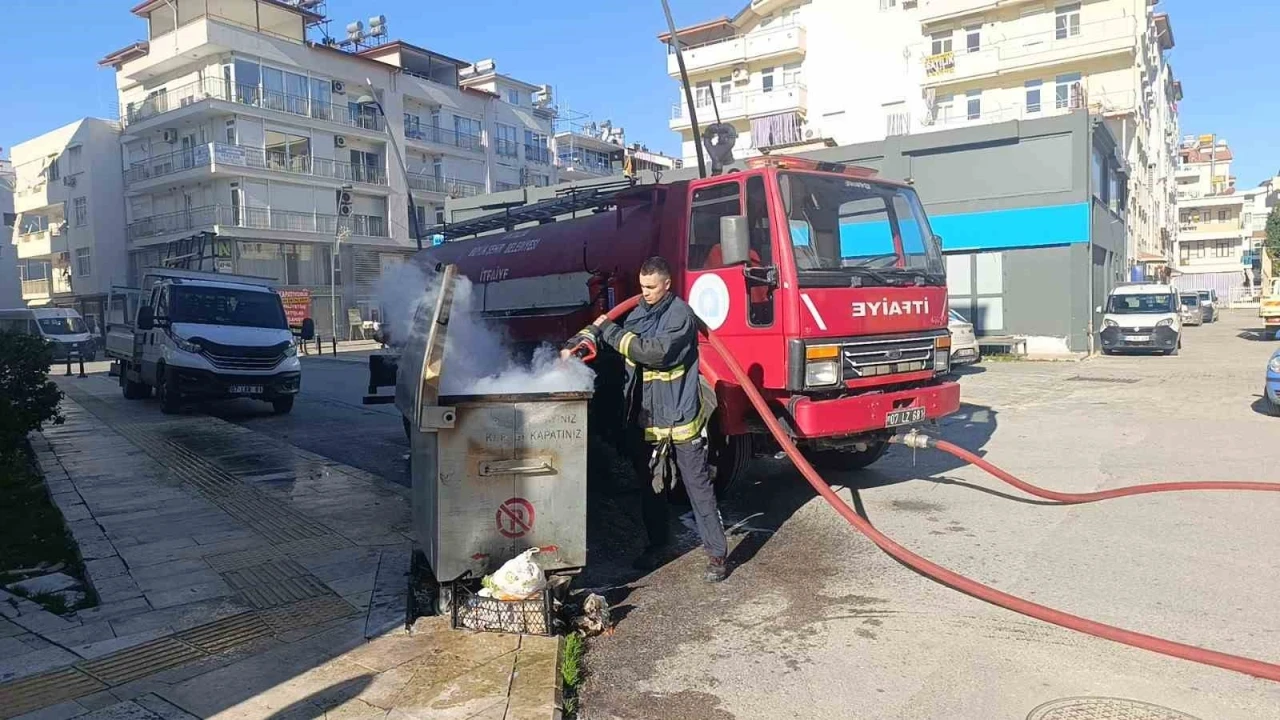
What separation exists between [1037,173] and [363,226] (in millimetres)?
33954

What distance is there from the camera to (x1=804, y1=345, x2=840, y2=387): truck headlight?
5.90m

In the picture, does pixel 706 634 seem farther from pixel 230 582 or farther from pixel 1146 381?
pixel 1146 381

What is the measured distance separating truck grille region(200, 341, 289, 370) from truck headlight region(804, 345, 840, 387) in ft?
32.9

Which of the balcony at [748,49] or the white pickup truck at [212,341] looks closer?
the white pickup truck at [212,341]

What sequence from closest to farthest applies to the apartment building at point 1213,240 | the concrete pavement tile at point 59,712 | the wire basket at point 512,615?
1. the concrete pavement tile at point 59,712
2. the wire basket at point 512,615
3. the apartment building at point 1213,240

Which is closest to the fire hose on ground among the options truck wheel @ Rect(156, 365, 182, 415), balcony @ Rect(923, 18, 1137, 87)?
truck wheel @ Rect(156, 365, 182, 415)

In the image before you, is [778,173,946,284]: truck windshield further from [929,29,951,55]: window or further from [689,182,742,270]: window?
[929,29,951,55]: window

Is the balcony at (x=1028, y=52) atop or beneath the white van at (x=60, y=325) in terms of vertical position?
atop

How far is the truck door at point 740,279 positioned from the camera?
605 cm

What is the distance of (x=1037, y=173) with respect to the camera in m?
22.3

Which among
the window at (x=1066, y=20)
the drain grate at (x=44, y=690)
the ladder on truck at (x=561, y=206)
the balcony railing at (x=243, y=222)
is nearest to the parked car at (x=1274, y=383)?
the ladder on truck at (x=561, y=206)

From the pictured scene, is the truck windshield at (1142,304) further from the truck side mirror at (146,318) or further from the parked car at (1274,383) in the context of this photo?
the truck side mirror at (146,318)

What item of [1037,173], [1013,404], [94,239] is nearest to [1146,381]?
[1013,404]

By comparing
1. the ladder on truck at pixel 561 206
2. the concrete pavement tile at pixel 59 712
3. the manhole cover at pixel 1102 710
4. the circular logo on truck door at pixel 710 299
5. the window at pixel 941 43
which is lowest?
the manhole cover at pixel 1102 710
